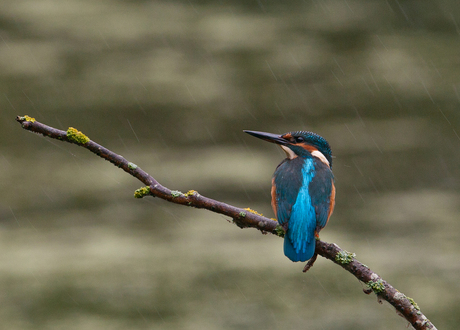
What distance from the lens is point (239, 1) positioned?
4.79 m

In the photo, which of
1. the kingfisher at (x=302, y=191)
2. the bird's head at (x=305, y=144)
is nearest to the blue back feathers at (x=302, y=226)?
the kingfisher at (x=302, y=191)

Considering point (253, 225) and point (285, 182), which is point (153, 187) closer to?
point (253, 225)

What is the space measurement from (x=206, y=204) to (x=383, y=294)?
42cm

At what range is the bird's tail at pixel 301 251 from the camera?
3.85 feet

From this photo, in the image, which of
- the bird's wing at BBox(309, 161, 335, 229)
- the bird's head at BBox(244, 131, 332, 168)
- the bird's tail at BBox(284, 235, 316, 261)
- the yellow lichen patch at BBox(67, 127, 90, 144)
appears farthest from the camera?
the bird's head at BBox(244, 131, 332, 168)

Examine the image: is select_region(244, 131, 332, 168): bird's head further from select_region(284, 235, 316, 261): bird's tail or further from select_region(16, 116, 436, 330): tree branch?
select_region(16, 116, 436, 330): tree branch

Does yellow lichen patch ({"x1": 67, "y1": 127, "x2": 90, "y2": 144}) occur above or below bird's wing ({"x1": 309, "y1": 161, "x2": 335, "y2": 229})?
above

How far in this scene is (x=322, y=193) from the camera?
1438 mm

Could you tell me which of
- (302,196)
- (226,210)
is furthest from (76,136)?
(302,196)

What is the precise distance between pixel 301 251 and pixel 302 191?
284 mm

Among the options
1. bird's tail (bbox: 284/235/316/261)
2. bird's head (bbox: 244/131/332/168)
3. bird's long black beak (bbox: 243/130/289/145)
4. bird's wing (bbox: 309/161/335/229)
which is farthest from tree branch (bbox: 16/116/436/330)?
bird's head (bbox: 244/131/332/168)

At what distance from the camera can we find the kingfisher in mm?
1208

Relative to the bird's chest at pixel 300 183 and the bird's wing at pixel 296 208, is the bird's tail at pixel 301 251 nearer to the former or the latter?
the bird's wing at pixel 296 208

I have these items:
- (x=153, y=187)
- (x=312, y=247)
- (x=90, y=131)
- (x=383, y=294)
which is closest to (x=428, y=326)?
(x=383, y=294)
